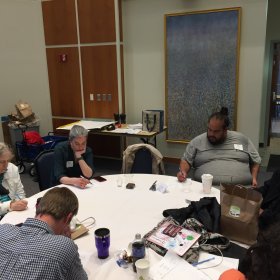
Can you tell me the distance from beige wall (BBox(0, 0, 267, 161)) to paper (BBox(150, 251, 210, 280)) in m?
3.60

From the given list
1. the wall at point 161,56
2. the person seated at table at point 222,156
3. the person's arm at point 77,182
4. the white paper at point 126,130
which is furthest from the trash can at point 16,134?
the person seated at table at point 222,156

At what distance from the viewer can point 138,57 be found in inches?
205

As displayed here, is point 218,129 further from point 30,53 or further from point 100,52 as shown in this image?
point 30,53

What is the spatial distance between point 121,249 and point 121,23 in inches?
169

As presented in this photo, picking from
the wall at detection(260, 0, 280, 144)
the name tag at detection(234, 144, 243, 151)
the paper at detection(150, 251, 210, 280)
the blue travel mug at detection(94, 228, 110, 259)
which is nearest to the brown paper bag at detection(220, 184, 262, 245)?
the paper at detection(150, 251, 210, 280)

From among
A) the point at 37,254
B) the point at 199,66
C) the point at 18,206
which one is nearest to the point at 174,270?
the point at 37,254

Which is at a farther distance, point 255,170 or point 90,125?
point 90,125

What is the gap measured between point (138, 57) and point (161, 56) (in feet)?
1.35

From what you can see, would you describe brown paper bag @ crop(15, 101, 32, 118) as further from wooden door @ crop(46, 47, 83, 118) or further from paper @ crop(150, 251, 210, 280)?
paper @ crop(150, 251, 210, 280)

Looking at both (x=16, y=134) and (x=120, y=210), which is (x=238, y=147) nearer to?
(x=120, y=210)

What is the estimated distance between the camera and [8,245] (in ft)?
3.96

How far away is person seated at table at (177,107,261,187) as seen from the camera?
289cm

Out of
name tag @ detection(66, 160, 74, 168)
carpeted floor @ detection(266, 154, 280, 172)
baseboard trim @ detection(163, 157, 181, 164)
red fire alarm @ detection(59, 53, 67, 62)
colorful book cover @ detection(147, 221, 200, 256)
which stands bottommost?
carpeted floor @ detection(266, 154, 280, 172)

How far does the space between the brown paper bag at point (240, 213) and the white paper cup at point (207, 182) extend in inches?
18.7
